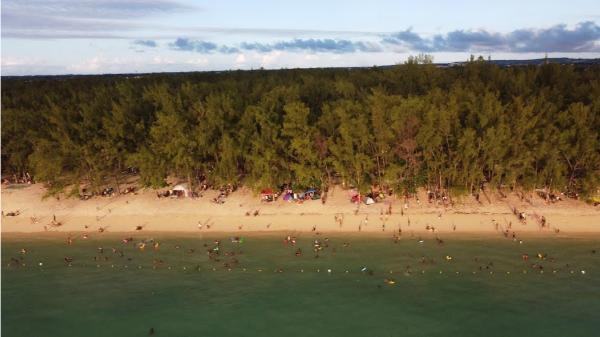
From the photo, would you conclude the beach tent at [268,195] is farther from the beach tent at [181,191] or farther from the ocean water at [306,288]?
the beach tent at [181,191]

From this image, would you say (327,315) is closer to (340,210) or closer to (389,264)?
(389,264)

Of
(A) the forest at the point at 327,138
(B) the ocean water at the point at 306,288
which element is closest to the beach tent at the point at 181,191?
(A) the forest at the point at 327,138

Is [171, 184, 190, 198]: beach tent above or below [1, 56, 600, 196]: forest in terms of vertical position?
below

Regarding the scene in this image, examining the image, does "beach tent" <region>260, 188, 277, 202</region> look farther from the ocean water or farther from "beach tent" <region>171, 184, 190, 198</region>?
"beach tent" <region>171, 184, 190, 198</region>

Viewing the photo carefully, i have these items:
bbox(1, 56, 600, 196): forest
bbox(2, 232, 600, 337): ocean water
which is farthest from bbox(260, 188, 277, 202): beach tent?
bbox(2, 232, 600, 337): ocean water

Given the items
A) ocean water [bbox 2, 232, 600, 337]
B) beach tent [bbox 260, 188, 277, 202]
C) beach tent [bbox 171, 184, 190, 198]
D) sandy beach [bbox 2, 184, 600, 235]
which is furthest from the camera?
beach tent [bbox 171, 184, 190, 198]

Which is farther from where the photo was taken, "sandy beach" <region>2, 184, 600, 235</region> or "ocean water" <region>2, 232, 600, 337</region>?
"sandy beach" <region>2, 184, 600, 235</region>

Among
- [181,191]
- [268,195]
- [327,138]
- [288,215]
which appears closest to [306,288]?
[288,215]
